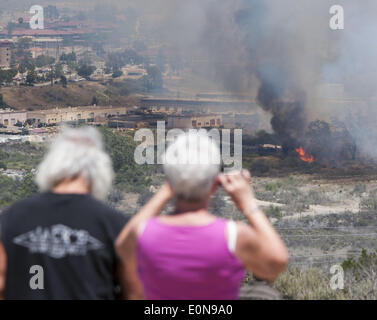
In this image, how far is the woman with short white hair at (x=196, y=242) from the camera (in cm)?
235

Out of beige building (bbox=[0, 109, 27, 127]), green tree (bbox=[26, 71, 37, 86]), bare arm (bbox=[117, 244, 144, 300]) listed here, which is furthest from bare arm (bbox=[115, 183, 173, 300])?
green tree (bbox=[26, 71, 37, 86])

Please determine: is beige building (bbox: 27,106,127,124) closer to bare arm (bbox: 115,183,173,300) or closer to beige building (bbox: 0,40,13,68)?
beige building (bbox: 0,40,13,68)

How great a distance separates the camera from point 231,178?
8.21ft

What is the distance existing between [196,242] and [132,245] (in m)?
0.24

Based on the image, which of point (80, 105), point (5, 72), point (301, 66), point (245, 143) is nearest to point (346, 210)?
point (245, 143)

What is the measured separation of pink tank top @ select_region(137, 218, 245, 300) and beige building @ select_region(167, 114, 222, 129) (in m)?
41.7

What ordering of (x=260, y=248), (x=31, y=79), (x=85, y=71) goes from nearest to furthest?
(x=260, y=248) < (x=31, y=79) < (x=85, y=71)

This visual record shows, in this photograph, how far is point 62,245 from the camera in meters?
2.40

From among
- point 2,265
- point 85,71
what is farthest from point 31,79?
point 2,265

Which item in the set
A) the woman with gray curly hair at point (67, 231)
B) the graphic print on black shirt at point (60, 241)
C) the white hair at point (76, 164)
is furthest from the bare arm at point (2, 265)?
the white hair at point (76, 164)

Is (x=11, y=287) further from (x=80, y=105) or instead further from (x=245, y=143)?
(x=80, y=105)

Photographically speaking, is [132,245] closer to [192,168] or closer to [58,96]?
[192,168]

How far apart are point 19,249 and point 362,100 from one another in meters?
48.0

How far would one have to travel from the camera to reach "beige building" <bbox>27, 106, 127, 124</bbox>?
50.5m
